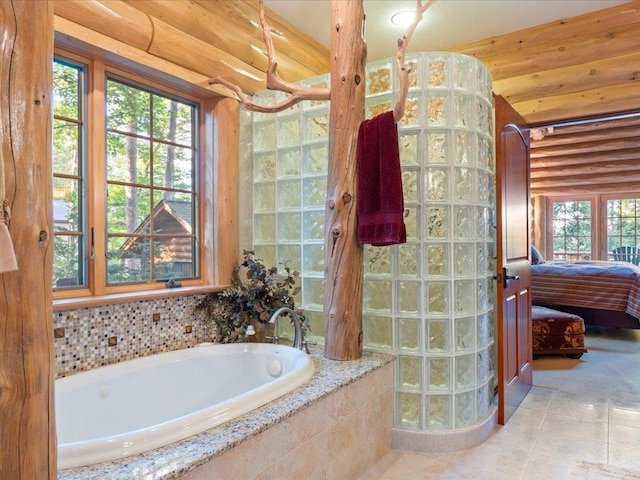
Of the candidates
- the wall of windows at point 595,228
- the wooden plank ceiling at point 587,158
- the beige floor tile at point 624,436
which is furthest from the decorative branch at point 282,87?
the wall of windows at point 595,228

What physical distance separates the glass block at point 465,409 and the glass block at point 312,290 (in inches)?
37.6

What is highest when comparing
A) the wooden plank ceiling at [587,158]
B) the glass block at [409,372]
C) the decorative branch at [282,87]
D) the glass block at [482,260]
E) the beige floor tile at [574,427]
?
the wooden plank ceiling at [587,158]

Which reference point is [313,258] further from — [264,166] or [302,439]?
[302,439]

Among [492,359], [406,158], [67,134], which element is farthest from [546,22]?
[67,134]

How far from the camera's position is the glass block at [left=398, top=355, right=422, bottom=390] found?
2.39m

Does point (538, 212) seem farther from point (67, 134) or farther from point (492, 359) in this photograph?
point (67, 134)

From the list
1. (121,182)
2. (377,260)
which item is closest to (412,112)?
(377,260)

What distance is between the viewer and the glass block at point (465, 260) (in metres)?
2.37

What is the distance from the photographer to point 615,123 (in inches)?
211

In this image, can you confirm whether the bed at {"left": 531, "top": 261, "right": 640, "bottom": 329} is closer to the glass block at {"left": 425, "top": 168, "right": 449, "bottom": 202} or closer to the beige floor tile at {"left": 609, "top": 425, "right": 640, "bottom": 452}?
the beige floor tile at {"left": 609, "top": 425, "right": 640, "bottom": 452}

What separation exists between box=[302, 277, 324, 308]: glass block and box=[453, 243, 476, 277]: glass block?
0.81 m

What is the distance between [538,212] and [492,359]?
7.04 m

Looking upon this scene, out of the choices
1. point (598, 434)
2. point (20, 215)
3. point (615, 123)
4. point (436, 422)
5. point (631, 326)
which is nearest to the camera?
point (20, 215)

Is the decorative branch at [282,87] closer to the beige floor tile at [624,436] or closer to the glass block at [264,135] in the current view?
the glass block at [264,135]
